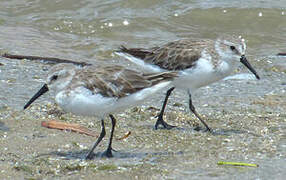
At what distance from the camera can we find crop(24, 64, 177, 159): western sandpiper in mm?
6301

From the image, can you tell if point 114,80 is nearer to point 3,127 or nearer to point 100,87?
point 100,87

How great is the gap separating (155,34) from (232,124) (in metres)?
6.07

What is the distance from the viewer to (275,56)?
12.1 metres

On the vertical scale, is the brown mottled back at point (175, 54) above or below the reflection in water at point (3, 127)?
above

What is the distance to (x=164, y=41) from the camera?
1331 cm

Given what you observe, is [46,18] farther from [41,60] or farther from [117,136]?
[117,136]

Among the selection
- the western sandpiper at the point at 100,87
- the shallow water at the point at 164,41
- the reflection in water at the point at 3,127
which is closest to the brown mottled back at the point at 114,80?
the western sandpiper at the point at 100,87

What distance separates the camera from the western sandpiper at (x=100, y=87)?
20.7 feet

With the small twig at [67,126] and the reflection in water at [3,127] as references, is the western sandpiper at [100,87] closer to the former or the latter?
the small twig at [67,126]

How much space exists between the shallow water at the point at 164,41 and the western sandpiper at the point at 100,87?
2.05 ft

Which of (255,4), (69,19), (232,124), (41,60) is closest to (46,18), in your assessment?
(69,19)

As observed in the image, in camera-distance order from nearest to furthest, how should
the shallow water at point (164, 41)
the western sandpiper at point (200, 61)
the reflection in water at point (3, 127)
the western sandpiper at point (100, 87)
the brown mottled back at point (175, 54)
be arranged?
the western sandpiper at point (100, 87) → the shallow water at point (164, 41) → the reflection in water at point (3, 127) → the western sandpiper at point (200, 61) → the brown mottled back at point (175, 54)

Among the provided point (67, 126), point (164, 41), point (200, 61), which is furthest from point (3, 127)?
point (164, 41)

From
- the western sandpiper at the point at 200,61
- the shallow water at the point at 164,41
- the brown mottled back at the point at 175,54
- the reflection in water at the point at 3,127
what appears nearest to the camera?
the shallow water at the point at 164,41
